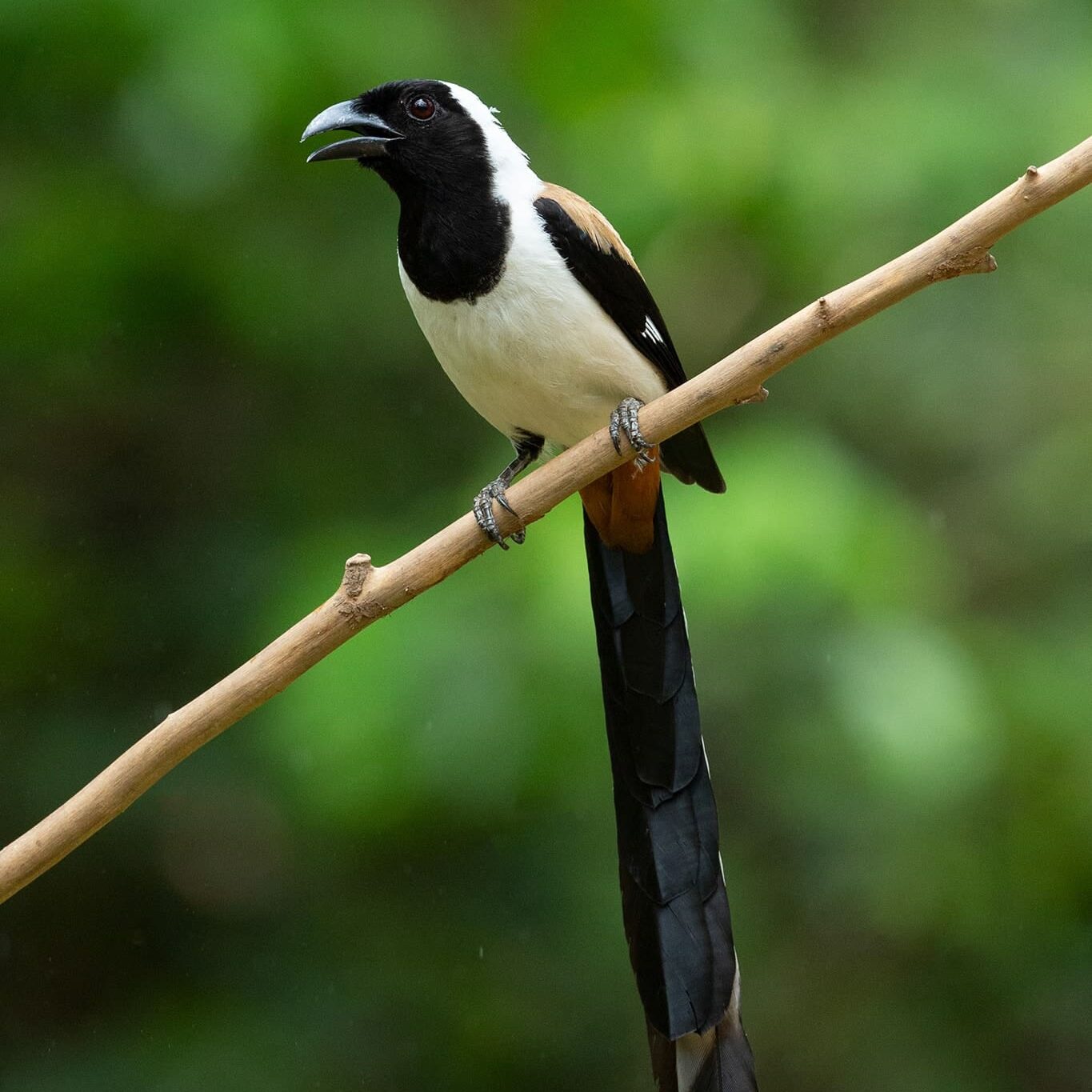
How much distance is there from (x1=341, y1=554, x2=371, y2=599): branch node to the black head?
71 cm

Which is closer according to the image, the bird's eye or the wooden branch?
the wooden branch

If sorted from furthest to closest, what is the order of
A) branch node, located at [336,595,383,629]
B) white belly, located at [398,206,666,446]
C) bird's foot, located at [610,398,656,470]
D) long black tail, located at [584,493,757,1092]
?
white belly, located at [398,206,666,446]
long black tail, located at [584,493,757,1092]
bird's foot, located at [610,398,656,470]
branch node, located at [336,595,383,629]

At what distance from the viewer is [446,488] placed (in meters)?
2.94

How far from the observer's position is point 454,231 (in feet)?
7.02

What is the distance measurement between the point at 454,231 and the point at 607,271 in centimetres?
24

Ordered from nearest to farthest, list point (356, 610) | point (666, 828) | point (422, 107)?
1. point (356, 610)
2. point (666, 828)
3. point (422, 107)

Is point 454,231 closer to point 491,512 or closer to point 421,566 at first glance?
point 491,512

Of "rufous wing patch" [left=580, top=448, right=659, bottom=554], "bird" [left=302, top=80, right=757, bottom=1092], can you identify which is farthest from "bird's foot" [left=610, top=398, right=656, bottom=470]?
"rufous wing patch" [left=580, top=448, right=659, bottom=554]

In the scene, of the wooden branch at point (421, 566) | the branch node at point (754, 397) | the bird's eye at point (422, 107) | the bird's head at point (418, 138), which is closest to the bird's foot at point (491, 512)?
the wooden branch at point (421, 566)

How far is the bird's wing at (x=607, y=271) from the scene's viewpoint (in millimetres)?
2176

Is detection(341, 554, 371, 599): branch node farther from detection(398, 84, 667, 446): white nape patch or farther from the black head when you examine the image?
the black head

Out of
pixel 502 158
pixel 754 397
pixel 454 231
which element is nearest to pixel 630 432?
pixel 754 397

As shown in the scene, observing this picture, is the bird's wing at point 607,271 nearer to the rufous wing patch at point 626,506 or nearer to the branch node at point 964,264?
the rufous wing patch at point 626,506

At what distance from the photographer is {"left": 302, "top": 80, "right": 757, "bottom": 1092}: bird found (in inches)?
80.7
